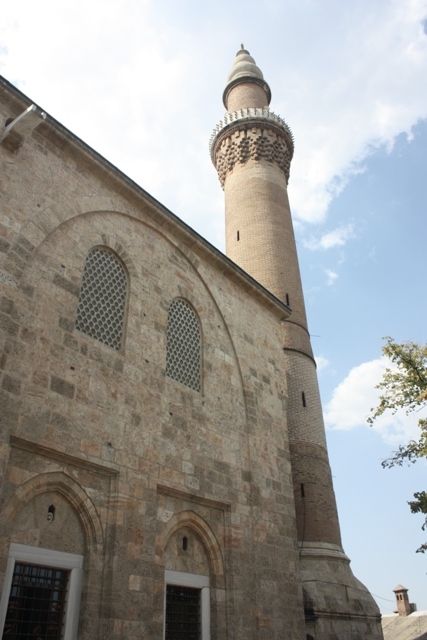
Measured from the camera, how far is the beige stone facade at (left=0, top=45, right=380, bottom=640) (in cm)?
484

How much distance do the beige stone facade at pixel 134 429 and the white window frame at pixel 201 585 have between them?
0.06 ft

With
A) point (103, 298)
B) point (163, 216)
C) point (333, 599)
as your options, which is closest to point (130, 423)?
point (103, 298)

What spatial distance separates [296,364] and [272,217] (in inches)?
157

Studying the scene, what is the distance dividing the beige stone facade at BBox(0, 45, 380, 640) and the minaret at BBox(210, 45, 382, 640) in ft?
0.20

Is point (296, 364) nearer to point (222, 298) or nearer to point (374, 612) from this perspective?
point (222, 298)

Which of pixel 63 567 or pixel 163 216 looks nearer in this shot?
pixel 63 567

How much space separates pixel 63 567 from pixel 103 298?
2.92m

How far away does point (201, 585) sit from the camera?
20.2ft

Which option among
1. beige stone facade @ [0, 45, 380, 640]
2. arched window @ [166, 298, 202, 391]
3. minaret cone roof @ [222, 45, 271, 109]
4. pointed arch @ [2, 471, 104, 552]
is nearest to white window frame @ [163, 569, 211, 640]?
beige stone facade @ [0, 45, 380, 640]

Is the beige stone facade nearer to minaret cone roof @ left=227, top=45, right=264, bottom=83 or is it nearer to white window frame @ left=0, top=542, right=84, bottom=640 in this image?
white window frame @ left=0, top=542, right=84, bottom=640

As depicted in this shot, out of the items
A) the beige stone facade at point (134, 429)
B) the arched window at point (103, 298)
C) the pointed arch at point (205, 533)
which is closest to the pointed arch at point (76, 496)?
the beige stone facade at point (134, 429)

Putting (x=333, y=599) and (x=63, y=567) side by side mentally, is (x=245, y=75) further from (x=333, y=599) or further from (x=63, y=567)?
(x=63, y=567)

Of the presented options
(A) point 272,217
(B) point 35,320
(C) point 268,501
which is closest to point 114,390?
(B) point 35,320

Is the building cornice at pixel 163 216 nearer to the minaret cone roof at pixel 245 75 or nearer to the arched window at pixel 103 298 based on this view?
the arched window at pixel 103 298
